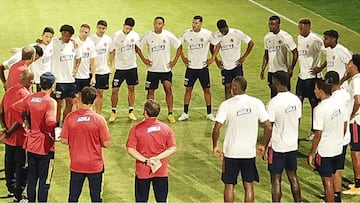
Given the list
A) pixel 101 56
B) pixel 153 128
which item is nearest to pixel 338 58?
pixel 101 56

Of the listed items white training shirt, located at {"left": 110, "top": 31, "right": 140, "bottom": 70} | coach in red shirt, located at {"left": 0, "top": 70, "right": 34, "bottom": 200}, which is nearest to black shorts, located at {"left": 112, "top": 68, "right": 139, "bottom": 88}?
white training shirt, located at {"left": 110, "top": 31, "right": 140, "bottom": 70}

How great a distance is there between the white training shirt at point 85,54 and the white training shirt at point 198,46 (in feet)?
6.92

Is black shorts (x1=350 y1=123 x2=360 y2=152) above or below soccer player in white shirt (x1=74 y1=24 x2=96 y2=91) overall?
below

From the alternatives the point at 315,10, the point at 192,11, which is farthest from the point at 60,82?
the point at 315,10

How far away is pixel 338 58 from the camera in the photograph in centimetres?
1370

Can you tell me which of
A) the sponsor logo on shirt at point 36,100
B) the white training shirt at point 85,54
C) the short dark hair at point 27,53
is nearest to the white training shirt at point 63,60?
the white training shirt at point 85,54

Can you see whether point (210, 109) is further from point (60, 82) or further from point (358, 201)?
point (358, 201)

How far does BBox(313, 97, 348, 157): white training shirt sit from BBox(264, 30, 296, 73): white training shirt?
4.51 meters

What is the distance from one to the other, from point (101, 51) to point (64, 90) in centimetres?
122

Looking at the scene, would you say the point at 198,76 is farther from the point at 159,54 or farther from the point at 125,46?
the point at 125,46

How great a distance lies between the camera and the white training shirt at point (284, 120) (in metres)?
10.7

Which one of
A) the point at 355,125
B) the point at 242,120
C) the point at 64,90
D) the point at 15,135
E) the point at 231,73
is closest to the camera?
the point at 242,120

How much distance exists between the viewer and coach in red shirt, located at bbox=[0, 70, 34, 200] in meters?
11.2

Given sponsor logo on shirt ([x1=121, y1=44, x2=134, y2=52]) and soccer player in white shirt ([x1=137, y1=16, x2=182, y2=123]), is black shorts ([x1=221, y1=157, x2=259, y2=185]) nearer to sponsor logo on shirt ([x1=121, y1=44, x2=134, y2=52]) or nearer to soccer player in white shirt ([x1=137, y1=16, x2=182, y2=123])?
soccer player in white shirt ([x1=137, y1=16, x2=182, y2=123])
